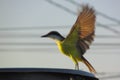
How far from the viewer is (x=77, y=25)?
15.9 feet

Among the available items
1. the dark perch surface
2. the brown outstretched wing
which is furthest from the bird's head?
the dark perch surface

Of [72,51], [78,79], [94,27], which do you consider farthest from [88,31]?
[78,79]

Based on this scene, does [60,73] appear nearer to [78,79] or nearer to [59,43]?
[78,79]

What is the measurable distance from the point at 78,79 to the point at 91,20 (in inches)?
104

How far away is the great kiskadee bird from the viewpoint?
15.2 feet

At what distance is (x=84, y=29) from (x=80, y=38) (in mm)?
132

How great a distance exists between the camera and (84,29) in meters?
4.96

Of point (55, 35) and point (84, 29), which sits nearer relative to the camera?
point (55, 35)

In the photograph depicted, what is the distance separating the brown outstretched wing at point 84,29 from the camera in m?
4.84

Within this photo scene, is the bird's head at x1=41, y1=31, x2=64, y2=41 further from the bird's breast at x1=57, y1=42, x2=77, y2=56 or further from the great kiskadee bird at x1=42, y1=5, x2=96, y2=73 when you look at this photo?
the bird's breast at x1=57, y1=42, x2=77, y2=56

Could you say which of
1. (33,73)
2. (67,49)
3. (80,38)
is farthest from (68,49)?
(33,73)

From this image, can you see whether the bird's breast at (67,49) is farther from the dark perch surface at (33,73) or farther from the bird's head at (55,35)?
the dark perch surface at (33,73)

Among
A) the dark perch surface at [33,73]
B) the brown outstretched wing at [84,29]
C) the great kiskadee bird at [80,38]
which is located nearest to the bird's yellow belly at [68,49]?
the great kiskadee bird at [80,38]

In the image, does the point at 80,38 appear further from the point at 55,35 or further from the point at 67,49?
the point at 55,35
